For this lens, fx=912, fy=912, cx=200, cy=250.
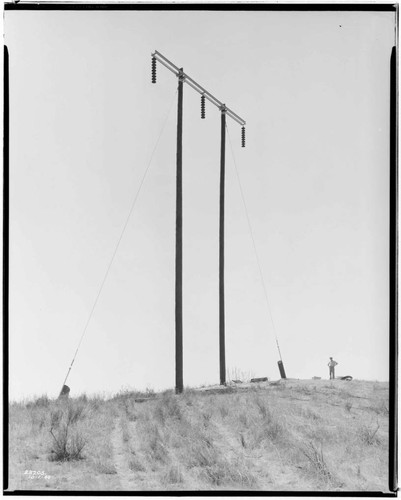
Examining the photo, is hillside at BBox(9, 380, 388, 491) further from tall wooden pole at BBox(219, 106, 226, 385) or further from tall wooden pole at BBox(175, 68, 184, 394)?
tall wooden pole at BBox(219, 106, 226, 385)

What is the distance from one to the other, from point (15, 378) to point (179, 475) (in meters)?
2.95

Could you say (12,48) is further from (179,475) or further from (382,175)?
(179,475)

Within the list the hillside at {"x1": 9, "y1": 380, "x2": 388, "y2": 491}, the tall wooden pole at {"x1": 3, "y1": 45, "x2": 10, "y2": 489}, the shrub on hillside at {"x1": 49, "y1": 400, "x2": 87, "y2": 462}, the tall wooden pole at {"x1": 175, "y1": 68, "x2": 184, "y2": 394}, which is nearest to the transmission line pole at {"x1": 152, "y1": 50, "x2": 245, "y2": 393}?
the tall wooden pole at {"x1": 175, "y1": 68, "x2": 184, "y2": 394}

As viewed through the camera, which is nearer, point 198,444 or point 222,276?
point 198,444

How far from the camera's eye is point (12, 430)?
1407 centimetres

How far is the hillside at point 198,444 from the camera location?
13.5 meters

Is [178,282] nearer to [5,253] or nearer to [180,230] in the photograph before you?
[180,230]

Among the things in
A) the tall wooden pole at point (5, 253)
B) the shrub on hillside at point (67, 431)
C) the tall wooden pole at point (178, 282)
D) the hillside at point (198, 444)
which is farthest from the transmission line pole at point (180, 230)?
the tall wooden pole at point (5, 253)

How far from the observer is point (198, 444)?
46.3 ft

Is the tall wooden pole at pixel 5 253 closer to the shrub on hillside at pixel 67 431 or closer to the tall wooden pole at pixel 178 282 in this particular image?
the shrub on hillside at pixel 67 431

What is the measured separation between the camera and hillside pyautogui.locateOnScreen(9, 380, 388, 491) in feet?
44.3


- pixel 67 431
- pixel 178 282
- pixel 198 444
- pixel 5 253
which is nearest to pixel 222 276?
pixel 178 282

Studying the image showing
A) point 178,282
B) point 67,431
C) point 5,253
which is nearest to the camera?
point 5,253

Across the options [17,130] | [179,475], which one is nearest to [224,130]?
[17,130]
